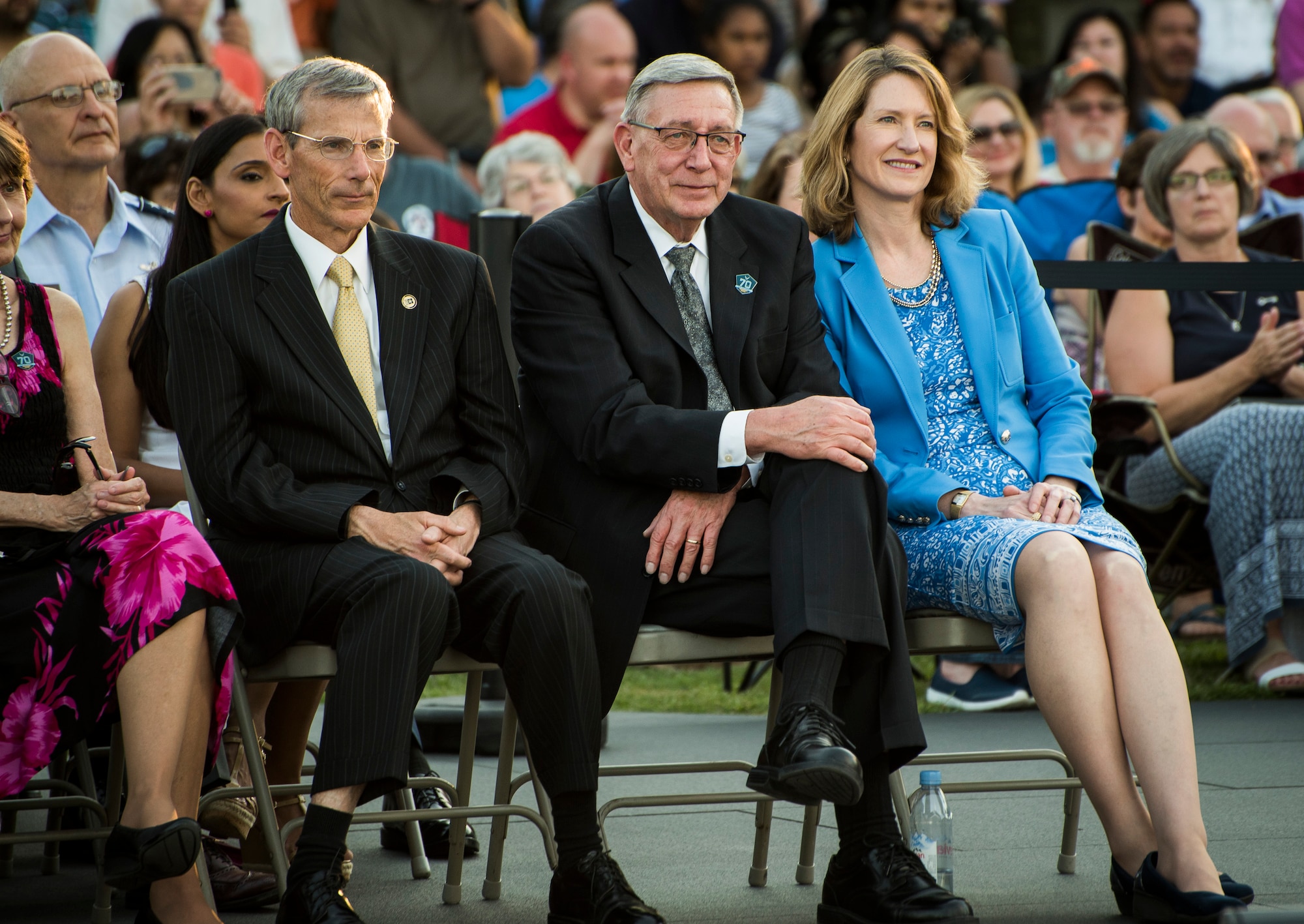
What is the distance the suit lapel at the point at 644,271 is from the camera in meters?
3.40

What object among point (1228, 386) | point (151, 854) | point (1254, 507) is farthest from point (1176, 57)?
point (151, 854)

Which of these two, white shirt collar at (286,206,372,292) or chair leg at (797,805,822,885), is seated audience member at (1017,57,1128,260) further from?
white shirt collar at (286,206,372,292)

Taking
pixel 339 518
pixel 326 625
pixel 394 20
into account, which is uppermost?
pixel 394 20

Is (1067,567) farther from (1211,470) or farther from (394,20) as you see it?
(394,20)

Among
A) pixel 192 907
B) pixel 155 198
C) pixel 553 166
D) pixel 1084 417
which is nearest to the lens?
pixel 192 907

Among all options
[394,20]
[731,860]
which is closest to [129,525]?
[731,860]

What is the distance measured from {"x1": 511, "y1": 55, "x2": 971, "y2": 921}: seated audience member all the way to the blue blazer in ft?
0.51

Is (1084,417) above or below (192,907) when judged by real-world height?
above

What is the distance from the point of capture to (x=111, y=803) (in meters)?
3.44

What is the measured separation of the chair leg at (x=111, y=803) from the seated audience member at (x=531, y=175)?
12.6 ft

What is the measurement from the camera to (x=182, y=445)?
10.6ft

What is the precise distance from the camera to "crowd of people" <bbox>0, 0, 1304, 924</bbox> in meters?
2.98

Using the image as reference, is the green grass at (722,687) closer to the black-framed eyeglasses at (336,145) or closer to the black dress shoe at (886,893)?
the black dress shoe at (886,893)

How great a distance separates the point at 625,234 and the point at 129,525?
122 centimetres
